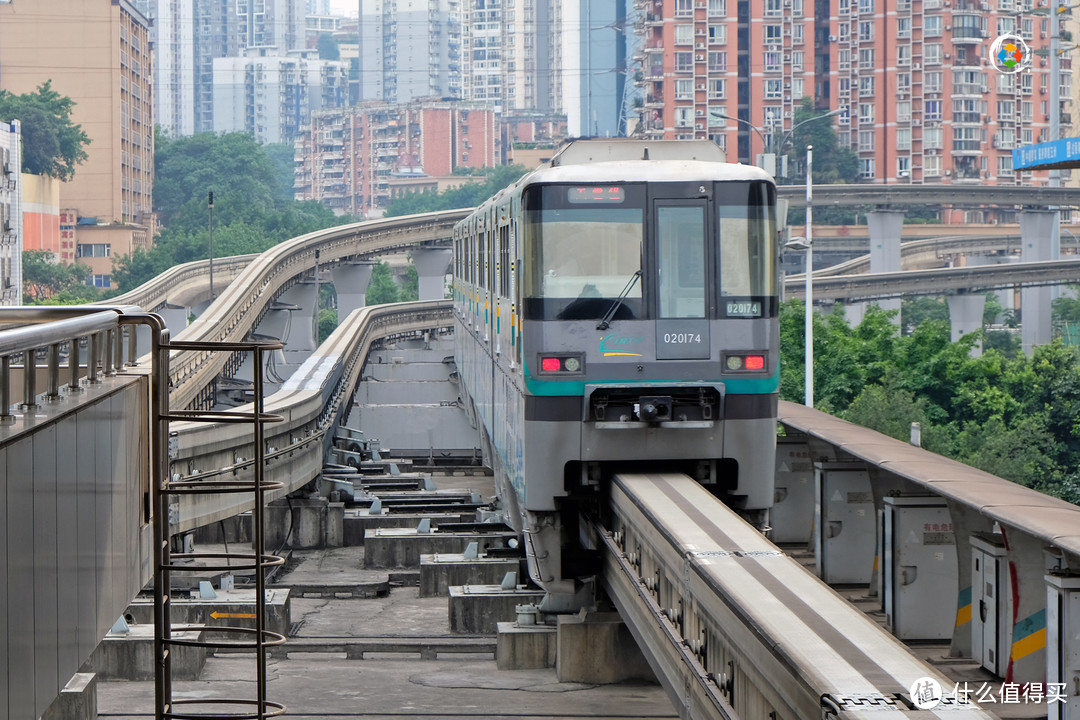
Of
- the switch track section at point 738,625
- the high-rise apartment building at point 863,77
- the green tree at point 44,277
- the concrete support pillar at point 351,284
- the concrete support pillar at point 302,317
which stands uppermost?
the high-rise apartment building at point 863,77

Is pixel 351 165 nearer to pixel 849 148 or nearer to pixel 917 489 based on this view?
pixel 849 148

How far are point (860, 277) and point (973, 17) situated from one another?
38205 millimetres

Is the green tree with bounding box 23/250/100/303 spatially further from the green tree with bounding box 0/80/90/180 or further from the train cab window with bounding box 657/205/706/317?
the train cab window with bounding box 657/205/706/317

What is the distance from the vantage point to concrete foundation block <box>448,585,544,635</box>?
56.2 ft

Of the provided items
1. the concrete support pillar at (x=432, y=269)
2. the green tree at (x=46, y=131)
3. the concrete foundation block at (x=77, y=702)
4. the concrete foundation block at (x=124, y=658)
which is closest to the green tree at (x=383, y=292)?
the green tree at (x=46, y=131)

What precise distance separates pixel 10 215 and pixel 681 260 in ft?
210

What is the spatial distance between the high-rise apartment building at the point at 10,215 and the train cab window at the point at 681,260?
196 feet

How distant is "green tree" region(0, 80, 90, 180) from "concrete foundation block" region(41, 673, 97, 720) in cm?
8275

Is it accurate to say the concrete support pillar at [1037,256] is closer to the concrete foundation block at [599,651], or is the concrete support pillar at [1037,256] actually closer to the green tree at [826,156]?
the green tree at [826,156]

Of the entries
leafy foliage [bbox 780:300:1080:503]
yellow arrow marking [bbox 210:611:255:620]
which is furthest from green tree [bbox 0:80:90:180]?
yellow arrow marking [bbox 210:611:255:620]

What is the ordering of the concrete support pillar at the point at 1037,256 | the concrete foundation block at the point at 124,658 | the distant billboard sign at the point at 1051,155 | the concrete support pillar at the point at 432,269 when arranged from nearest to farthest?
1. the concrete foundation block at the point at 124,658
2. the distant billboard sign at the point at 1051,155
3. the concrete support pillar at the point at 432,269
4. the concrete support pillar at the point at 1037,256

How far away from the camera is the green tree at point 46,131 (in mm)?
89625

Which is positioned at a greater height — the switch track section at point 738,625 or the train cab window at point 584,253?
the train cab window at point 584,253

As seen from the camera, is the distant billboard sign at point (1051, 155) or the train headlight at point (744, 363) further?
the distant billboard sign at point (1051, 155)
